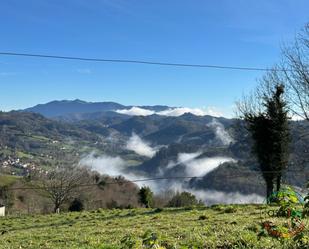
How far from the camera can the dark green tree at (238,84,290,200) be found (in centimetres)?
3903

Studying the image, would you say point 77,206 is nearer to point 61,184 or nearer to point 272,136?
point 61,184

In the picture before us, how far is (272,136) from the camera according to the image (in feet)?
128

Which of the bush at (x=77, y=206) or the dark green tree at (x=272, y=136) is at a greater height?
the dark green tree at (x=272, y=136)

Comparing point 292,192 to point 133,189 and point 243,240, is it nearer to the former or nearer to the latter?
point 243,240

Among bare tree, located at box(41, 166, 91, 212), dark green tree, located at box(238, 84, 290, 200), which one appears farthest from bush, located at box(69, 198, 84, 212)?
dark green tree, located at box(238, 84, 290, 200)

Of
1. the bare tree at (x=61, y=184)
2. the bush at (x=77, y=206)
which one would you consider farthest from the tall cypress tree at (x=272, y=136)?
the bush at (x=77, y=206)

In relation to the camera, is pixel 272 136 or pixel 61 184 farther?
pixel 61 184

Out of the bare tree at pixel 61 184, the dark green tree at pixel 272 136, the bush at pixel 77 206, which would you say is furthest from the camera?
the bush at pixel 77 206

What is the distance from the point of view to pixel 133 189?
140m

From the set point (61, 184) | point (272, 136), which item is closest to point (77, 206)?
point (61, 184)

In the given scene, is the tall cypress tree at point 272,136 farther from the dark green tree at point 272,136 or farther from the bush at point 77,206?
the bush at point 77,206

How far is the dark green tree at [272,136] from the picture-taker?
1537 inches

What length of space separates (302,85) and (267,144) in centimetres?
964

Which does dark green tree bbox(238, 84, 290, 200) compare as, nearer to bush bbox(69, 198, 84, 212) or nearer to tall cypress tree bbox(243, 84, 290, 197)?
tall cypress tree bbox(243, 84, 290, 197)
